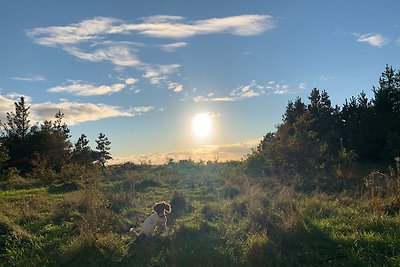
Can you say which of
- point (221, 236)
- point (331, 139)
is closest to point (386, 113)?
point (331, 139)

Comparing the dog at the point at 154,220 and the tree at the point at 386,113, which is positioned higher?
the tree at the point at 386,113

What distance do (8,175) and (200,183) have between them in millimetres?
11877

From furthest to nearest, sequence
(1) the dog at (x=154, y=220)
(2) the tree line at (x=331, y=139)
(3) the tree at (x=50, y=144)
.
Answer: (3) the tree at (x=50, y=144)
(2) the tree line at (x=331, y=139)
(1) the dog at (x=154, y=220)

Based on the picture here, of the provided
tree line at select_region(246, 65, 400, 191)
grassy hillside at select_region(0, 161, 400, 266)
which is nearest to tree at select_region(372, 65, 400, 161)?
tree line at select_region(246, 65, 400, 191)

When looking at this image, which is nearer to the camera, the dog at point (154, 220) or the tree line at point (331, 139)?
the dog at point (154, 220)

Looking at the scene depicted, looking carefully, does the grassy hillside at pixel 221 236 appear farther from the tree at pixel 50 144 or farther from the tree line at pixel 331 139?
the tree at pixel 50 144

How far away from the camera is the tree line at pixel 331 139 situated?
72.5 feet

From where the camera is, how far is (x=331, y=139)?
29203 millimetres

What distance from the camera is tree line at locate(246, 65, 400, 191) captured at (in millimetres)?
22094

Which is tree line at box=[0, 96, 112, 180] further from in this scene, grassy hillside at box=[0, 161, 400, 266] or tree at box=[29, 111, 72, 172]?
grassy hillside at box=[0, 161, 400, 266]

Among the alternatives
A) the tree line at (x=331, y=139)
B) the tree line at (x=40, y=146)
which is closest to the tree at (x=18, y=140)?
the tree line at (x=40, y=146)

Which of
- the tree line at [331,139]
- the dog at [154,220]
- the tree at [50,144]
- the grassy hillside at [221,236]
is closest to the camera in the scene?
the grassy hillside at [221,236]

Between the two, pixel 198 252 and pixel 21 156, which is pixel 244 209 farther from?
pixel 21 156

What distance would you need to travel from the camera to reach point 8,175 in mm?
23672
